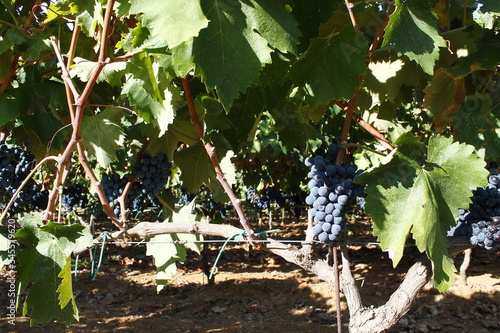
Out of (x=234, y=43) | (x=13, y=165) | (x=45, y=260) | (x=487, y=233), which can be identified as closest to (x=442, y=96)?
(x=487, y=233)

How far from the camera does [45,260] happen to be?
1828 mm

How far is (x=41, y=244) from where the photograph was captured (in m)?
1.83

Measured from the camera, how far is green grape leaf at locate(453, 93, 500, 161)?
5.84 feet

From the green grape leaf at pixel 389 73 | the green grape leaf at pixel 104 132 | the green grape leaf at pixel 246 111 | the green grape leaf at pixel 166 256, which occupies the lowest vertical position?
the green grape leaf at pixel 166 256

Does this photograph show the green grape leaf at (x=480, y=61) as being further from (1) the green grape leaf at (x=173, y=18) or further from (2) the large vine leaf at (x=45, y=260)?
(2) the large vine leaf at (x=45, y=260)

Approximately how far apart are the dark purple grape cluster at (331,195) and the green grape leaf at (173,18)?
742mm

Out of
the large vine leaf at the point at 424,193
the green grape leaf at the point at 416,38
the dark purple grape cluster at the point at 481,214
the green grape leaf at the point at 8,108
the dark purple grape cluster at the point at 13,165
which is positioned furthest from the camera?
the dark purple grape cluster at the point at 13,165

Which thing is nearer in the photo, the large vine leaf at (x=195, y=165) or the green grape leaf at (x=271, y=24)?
the green grape leaf at (x=271, y=24)

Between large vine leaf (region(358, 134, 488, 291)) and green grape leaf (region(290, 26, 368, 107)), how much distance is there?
25 centimetres

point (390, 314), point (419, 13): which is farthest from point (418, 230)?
point (419, 13)

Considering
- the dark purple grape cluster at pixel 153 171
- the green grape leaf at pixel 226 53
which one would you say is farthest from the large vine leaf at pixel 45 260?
the green grape leaf at pixel 226 53

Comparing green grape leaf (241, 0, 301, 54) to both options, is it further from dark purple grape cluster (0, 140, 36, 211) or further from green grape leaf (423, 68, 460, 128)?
dark purple grape cluster (0, 140, 36, 211)

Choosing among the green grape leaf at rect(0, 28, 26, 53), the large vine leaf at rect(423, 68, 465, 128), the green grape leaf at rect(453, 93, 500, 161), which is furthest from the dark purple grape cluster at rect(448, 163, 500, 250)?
the green grape leaf at rect(0, 28, 26, 53)

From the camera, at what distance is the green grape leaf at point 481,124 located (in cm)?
178
